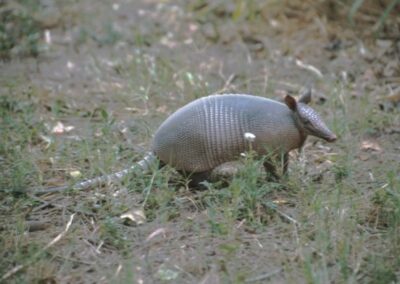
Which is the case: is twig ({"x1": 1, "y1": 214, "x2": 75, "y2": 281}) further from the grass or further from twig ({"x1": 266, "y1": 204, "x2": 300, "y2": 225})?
twig ({"x1": 266, "y1": 204, "x2": 300, "y2": 225})

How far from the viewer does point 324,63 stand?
22.9 ft

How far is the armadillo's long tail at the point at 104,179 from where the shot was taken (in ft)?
13.9

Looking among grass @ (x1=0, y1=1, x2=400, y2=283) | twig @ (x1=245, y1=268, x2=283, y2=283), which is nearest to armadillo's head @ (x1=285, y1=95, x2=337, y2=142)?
grass @ (x1=0, y1=1, x2=400, y2=283)

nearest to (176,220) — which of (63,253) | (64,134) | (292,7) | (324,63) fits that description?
(63,253)

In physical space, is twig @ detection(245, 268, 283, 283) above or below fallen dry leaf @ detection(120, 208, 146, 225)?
above

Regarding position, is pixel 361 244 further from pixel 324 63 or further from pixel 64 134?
pixel 324 63

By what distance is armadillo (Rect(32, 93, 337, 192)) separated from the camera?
13.7 ft

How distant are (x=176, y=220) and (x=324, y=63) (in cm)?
352

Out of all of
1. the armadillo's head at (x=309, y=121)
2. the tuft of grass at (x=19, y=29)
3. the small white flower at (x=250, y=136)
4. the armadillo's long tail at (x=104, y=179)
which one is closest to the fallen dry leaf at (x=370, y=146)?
the armadillo's head at (x=309, y=121)

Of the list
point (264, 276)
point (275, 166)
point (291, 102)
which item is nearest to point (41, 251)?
point (264, 276)

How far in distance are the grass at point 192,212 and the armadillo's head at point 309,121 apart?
331 millimetres

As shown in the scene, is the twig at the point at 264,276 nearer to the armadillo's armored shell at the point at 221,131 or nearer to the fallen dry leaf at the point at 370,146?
the armadillo's armored shell at the point at 221,131

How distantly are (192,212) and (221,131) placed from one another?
1.69ft

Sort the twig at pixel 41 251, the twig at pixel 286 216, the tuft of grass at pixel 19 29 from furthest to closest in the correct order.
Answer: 1. the tuft of grass at pixel 19 29
2. the twig at pixel 286 216
3. the twig at pixel 41 251
